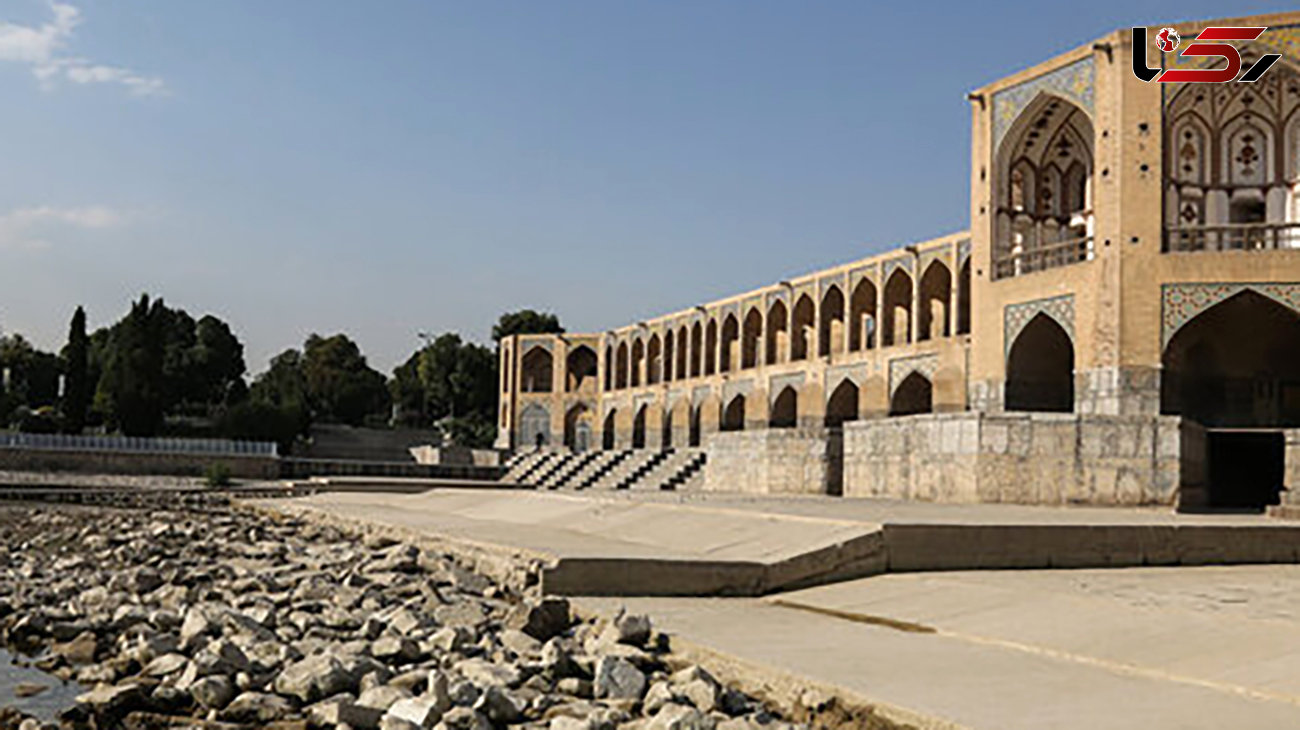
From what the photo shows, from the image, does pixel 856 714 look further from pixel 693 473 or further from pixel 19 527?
pixel 693 473

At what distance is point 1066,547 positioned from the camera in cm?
995

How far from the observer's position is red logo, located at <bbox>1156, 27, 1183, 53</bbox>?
17.0 m

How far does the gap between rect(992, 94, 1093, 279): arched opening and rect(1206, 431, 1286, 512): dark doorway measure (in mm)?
3905

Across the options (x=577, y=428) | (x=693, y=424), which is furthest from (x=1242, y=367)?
(x=577, y=428)

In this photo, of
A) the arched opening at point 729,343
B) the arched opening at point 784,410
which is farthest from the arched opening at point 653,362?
the arched opening at point 784,410

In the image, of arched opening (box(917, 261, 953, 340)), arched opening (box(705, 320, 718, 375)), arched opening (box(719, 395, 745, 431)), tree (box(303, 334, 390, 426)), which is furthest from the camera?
tree (box(303, 334, 390, 426))

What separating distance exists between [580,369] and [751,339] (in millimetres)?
13175

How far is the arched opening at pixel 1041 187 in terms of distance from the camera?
64.4 ft

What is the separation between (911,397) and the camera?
96.0ft

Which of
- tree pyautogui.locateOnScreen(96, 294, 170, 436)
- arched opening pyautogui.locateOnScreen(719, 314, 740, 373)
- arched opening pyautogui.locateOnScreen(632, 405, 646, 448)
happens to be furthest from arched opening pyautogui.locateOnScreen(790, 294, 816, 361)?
tree pyautogui.locateOnScreen(96, 294, 170, 436)

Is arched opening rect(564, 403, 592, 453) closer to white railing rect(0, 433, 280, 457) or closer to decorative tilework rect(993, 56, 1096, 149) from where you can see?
white railing rect(0, 433, 280, 457)

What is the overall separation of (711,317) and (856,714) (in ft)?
118

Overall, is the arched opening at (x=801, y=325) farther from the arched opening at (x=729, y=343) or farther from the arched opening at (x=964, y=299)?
the arched opening at (x=964, y=299)

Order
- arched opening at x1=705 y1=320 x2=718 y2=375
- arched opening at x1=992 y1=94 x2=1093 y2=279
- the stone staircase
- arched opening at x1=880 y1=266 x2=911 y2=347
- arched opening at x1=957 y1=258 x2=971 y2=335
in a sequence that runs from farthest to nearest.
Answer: arched opening at x1=705 y1=320 x2=718 y2=375 → arched opening at x1=880 y1=266 x2=911 y2=347 → the stone staircase → arched opening at x1=957 y1=258 x2=971 y2=335 → arched opening at x1=992 y1=94 x2=1093 y2=279
